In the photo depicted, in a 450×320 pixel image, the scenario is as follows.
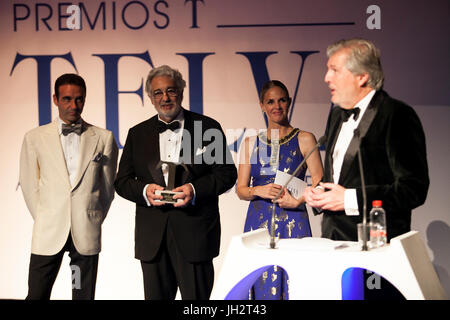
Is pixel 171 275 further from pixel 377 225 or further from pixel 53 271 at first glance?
pixel 377 225

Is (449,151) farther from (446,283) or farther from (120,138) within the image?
(120,138)

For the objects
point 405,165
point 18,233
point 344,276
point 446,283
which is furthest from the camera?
point 18,233

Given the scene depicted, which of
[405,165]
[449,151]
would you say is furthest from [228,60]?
[405,165]

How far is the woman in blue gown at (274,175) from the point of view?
4484mm

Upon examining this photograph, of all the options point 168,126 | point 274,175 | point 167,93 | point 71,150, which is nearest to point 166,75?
point 167,93

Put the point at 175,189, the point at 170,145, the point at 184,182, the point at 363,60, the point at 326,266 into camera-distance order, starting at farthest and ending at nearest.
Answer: the point at 170,145 < the point at 184,182 < the point at 175,189 < the point at 363,60 < the point at 326,266

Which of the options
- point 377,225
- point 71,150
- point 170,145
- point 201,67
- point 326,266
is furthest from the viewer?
point 201,67

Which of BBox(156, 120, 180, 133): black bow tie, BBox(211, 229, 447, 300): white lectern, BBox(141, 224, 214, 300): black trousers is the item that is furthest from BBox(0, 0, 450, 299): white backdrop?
BBox(211, 229, 447, 300): white lectern

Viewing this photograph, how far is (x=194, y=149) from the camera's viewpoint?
13.7 ft

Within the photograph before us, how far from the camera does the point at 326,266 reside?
2564mm

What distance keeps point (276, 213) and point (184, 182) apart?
0.81 metres

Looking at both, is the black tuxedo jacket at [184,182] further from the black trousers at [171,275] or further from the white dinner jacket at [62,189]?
the white dinner jacket at [62,189]

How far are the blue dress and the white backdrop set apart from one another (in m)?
1.16

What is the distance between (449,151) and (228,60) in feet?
7.01
